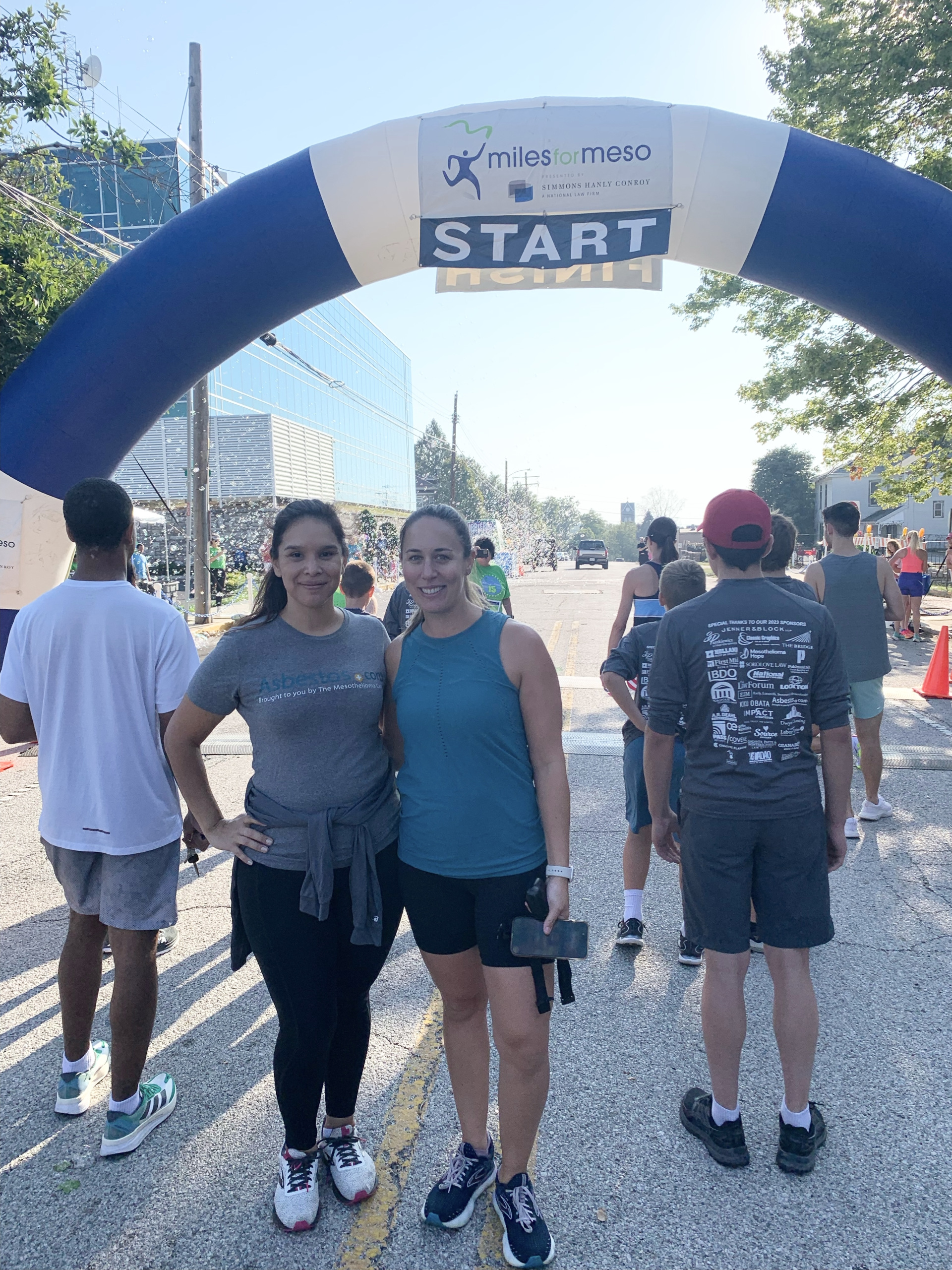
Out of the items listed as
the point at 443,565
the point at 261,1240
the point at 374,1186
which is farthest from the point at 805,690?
the point at 261,1240

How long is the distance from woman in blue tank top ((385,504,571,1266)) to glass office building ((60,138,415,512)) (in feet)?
40.2

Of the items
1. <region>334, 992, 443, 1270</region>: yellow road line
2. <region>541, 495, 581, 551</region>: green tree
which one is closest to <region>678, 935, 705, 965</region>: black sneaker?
<region>334, 992, 443, 1270</region>: yellow road line

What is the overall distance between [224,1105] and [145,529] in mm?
32076

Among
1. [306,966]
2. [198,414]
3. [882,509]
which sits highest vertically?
[882,509]

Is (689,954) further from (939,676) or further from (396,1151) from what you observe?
(939,676)

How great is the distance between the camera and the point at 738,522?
2.57 meters

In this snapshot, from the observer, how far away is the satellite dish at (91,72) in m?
10.6

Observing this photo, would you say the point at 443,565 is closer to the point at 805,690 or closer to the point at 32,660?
the point at 805,690

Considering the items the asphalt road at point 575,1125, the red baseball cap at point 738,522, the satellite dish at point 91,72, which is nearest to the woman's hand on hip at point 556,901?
the asphalt road at point 575,1125

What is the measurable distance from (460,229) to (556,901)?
12.8 ft

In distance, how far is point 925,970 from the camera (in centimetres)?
362

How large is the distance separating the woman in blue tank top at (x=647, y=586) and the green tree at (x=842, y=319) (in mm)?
11419

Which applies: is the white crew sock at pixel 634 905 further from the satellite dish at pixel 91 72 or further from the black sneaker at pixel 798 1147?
the satellite dish at pixel 91 72

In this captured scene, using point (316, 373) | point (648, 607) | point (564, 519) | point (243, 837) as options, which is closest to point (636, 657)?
point (648, 607)
